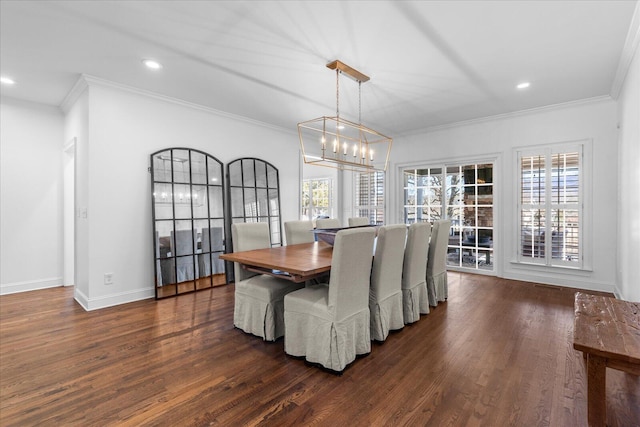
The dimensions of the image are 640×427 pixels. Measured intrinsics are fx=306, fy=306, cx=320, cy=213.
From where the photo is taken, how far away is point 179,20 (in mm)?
2477

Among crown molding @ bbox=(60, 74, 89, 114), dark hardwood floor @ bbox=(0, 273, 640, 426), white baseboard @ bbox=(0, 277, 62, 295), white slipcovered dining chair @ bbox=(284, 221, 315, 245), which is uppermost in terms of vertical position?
crown molding @ bbox=(60, 74, 89, 114)

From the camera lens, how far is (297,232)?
413cm

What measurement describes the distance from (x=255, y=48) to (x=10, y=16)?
1.89 m

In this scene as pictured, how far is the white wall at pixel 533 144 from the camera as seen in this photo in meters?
4.20

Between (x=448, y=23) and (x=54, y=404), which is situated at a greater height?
(x=448, y=23)

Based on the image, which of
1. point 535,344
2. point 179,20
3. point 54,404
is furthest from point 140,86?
point 535,344

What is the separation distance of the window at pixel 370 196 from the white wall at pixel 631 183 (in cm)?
378

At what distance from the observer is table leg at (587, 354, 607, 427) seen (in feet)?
4.98

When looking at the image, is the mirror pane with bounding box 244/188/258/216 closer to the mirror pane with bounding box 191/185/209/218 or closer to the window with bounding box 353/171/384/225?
the mirror pane with bounding box 191/185/209/218

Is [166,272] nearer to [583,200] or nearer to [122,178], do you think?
[122,178]

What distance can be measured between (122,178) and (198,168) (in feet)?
3.20

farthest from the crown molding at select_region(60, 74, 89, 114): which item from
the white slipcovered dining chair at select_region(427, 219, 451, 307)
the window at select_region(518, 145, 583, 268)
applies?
the window at select_region(518, 145, 583, 268)

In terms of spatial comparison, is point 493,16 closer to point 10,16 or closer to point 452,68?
point 452,68

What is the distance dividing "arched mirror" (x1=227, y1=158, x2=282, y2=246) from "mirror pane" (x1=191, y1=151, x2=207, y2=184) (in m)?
0.42
